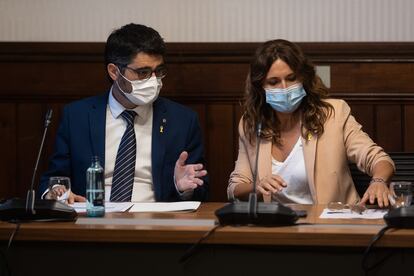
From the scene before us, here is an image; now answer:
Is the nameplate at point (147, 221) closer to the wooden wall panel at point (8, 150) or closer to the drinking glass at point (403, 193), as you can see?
the drinking glass at point (403, 193)

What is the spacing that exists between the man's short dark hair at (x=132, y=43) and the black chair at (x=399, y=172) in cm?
103

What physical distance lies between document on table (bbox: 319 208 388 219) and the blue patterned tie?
1.02 metres

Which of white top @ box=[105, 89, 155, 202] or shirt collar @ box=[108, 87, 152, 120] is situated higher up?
shirt collar @ box=[108, 87, 152, 120]

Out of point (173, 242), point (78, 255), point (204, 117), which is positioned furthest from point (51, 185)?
point (204, 117)

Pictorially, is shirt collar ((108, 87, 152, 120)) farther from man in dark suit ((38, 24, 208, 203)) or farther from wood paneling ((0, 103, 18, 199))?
wood paneling ((0, 103, 18, 199))

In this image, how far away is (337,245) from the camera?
2.05m

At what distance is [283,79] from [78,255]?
1416 mm

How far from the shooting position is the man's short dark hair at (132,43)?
3.42 meters

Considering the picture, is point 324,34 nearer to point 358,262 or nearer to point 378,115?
point 378,115

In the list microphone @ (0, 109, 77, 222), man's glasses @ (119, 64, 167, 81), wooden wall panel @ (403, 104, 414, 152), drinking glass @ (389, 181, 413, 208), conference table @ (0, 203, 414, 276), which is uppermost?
man's glasses @ (119, 64, 167, 81)

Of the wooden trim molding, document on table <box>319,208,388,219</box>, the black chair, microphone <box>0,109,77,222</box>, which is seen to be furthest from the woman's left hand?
the wooden trim molding

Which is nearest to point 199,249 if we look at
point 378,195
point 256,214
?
point 256,214

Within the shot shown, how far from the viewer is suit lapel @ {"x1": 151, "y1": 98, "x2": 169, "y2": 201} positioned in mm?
3383

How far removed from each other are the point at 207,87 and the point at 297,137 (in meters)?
0.82
